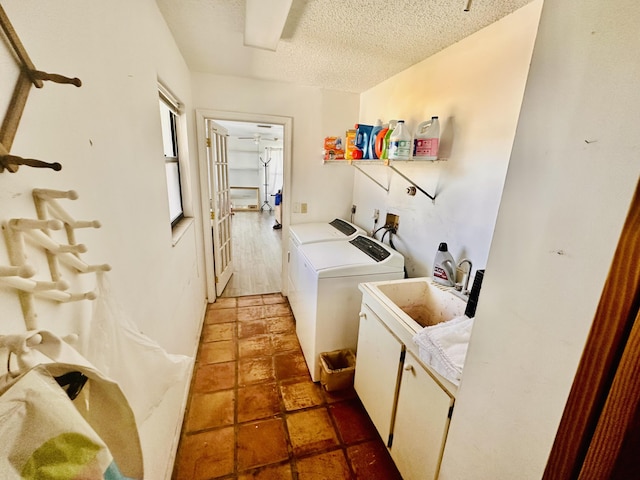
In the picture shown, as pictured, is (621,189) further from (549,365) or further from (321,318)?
(321,318)

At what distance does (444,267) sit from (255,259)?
128 inches

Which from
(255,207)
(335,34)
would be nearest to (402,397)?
(335,34)

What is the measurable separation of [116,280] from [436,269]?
1.56 metres

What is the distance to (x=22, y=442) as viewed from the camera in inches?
12.4

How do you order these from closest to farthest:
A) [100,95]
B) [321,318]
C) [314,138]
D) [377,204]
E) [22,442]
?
[22,442]
[100,95]
[321,318]
[377,204]
[314,138]

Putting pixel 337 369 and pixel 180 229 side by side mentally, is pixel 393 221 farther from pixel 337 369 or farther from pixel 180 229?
pixel 180 229

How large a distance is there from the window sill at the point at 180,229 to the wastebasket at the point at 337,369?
1256 millimetres

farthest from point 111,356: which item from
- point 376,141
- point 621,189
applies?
point 376,141

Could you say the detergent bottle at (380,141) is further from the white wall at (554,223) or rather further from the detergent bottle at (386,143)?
the white wall at (554,223)

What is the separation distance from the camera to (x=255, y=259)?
434 cm

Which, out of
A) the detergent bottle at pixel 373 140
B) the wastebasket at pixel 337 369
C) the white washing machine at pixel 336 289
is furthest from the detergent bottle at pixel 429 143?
the wastebasket at pixel 337 369

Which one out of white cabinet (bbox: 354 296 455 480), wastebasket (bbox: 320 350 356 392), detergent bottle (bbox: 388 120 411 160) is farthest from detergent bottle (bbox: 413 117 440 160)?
wastebasket (bbox: 320 350 356 392)

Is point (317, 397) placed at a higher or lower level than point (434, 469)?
lower

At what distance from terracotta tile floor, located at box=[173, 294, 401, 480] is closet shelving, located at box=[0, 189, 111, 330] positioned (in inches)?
53.8
